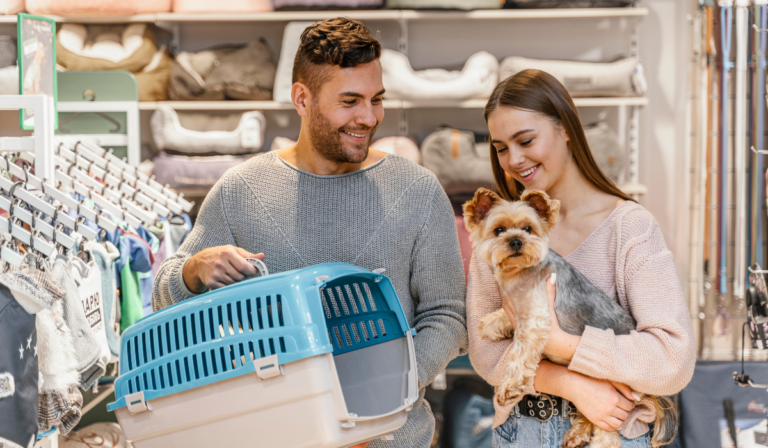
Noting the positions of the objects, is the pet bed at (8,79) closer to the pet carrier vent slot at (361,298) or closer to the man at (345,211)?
the man at (345,211)

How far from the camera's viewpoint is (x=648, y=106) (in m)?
3.47

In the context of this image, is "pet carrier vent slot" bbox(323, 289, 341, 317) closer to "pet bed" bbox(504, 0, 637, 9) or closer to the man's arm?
the man's arm

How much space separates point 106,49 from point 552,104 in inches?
108

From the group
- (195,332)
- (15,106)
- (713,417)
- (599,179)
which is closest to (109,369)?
(15,106)

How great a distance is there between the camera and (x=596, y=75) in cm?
307

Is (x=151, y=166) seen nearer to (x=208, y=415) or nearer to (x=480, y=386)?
(x=480, y=386)

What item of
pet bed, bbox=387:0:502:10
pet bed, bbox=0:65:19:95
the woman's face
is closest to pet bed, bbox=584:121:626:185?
pet bed, bbox=387:0:502:10

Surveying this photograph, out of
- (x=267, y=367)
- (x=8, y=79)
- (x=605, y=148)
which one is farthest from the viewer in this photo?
(x=605, y=148)

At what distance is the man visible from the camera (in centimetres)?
138

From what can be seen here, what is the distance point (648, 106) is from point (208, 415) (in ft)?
10.5

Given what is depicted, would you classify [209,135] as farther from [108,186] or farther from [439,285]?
[439,285]

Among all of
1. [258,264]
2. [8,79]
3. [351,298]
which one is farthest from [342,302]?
[8,79]

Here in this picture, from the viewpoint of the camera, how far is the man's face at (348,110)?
137 cm

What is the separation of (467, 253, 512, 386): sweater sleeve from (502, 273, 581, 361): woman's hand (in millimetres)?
86
